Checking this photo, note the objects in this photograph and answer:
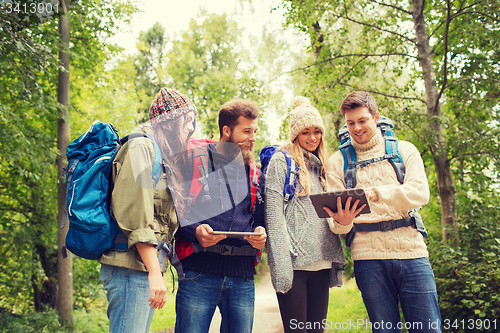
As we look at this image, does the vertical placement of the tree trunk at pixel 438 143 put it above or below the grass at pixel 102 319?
above

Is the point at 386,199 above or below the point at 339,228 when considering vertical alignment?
above

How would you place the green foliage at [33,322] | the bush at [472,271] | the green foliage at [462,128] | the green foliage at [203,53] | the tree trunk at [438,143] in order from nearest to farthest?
the bush at [472,271] → the green foliage at [462,128] → the tree trunk at [438,143] → the green foliage at [33,322] → the green foliage at [203,53]

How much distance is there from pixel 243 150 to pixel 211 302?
1049mm

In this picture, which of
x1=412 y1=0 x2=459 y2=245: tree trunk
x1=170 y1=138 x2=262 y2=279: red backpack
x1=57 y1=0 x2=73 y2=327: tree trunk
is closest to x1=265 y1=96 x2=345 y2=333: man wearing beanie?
x1=170 y1=138 x2=262 y2=279: red backpack

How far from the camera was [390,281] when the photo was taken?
231cm

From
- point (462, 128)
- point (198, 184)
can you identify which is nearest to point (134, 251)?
point (198, 184)

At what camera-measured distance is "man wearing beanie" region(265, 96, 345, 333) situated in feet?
7.56

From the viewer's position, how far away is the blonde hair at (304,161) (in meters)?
2.51

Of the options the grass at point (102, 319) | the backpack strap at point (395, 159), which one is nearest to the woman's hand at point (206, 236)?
the backpack strap at point (395, 159)

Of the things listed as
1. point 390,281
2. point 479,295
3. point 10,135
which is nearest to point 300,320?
point 390,281

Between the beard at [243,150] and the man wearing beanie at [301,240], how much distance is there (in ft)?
0.59

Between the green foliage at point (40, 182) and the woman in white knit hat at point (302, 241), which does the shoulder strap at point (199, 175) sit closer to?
the woman in white knit hat at point (302, 241)

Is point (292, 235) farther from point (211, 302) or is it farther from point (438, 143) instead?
point (438, 143)

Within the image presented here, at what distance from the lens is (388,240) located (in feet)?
7.64
